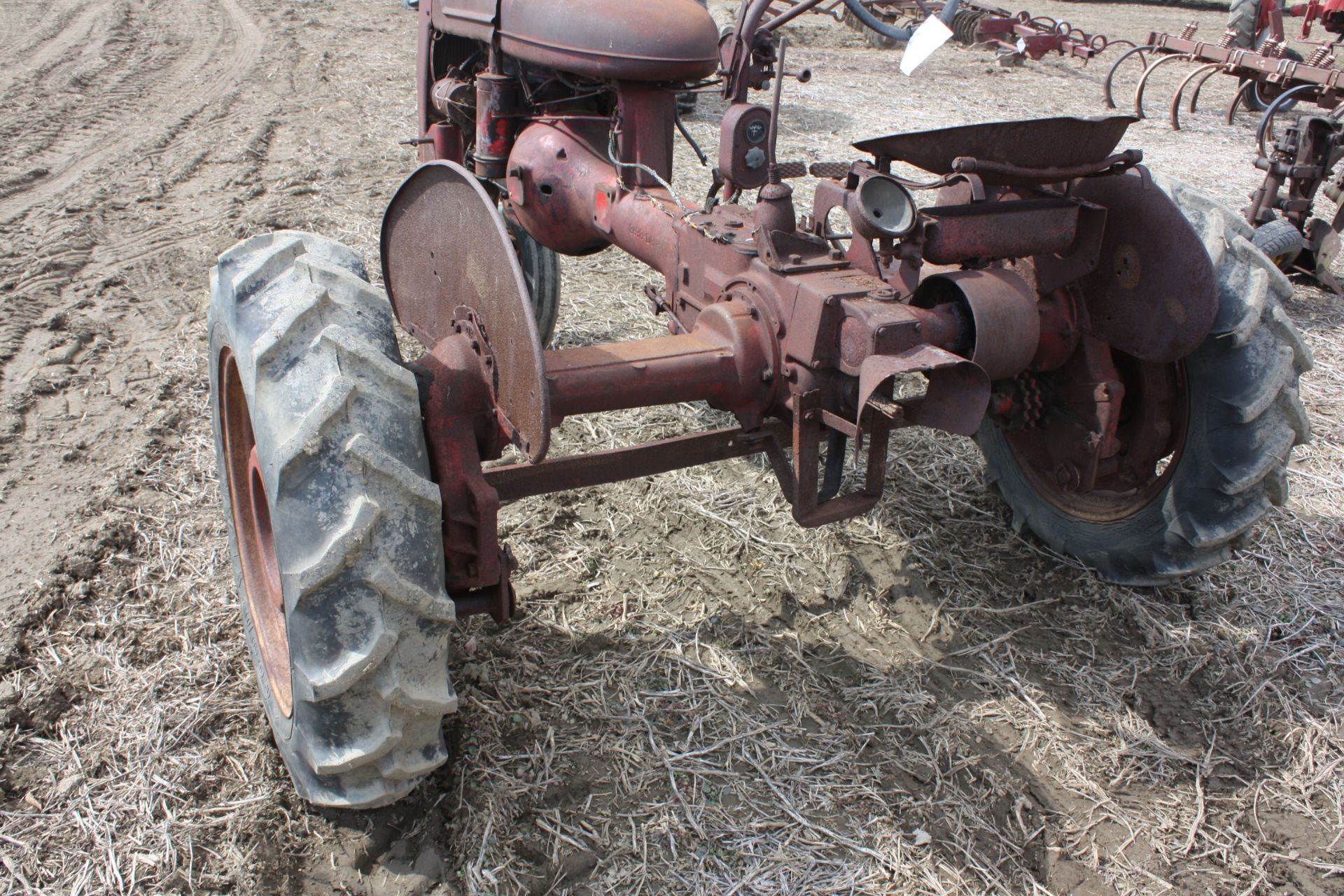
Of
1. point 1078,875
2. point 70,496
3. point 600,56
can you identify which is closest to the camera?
point 1078,875

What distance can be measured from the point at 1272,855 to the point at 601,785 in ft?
5.69

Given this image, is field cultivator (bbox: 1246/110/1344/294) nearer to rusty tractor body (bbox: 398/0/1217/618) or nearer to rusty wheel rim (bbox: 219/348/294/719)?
rusty tractor body (bbox: 398/0/1217/618)

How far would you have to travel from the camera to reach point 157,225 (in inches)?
247

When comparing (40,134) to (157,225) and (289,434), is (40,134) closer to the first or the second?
(157,225)

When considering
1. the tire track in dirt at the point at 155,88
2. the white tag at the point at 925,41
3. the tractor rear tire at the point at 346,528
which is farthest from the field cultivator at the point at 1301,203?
the tire track in dirt at the point at 155,88

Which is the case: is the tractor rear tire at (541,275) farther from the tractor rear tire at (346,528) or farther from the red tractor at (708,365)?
the tractor rear tire at (346,528)

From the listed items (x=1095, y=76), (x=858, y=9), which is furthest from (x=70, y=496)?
(x=1095, y=76)

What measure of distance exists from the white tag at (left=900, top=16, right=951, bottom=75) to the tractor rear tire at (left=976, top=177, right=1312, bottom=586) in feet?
3.06

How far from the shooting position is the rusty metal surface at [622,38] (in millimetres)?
3283

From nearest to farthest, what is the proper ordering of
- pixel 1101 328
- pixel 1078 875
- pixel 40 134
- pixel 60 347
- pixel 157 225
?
pixel 1078 875
pixel 1101 328
pixel 60 347
pixel 157 225
pixel 40 134

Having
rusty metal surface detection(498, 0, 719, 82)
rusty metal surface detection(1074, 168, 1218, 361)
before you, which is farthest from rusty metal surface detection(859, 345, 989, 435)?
rusty metal surface detection(498, 0, 719, 82)

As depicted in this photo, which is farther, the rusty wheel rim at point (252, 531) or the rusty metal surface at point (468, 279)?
the rusty wheel rim at point (252, 531)

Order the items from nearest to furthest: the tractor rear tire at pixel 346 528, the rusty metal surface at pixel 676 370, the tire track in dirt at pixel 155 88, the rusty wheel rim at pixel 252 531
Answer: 1. the tractor rear tire at pixel 346 528
2. the rusty metal surface at pixel 676 370
3. the rusty wheel rim at pixel 252 531
4. the tire track in dirt at pixel 155 88

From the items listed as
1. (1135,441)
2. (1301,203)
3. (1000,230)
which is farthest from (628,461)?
(1301,203)
